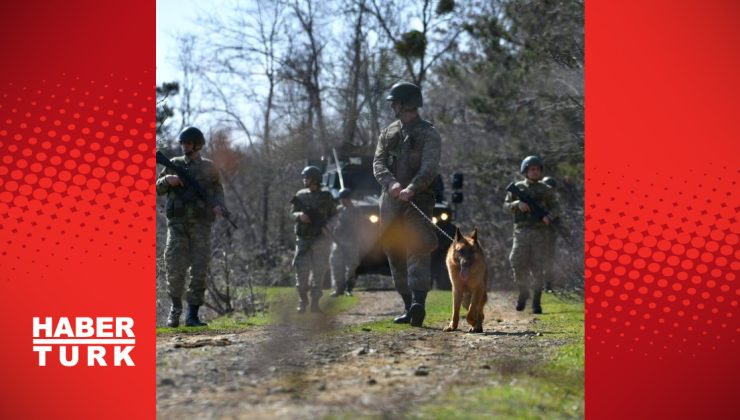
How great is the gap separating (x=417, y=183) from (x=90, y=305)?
356cm

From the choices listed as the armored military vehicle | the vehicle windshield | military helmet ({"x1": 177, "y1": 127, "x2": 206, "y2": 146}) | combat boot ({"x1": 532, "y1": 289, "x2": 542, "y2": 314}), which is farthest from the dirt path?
the vehicle windshield

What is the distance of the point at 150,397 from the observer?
21.6 feet

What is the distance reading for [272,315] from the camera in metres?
13.0

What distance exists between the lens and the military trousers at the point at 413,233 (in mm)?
10531

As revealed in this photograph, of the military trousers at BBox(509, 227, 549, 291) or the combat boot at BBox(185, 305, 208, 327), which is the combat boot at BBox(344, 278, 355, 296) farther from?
the combat boot at BBox(185, 305, 208, 327)

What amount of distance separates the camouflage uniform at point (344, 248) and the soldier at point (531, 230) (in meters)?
5.13

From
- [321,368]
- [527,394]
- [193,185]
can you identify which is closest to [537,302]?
[193,185]

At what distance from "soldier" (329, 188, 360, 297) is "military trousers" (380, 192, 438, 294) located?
7918 mm

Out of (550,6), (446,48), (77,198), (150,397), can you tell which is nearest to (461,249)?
(77,198)

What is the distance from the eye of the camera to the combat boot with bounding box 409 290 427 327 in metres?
10.7

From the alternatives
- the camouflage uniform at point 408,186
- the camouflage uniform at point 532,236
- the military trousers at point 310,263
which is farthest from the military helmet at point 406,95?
the military trousers at point 310,263

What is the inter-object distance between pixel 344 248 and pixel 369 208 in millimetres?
944

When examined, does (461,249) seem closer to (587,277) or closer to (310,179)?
(587,277)

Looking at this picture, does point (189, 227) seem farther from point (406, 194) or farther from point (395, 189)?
point (406, 194)
